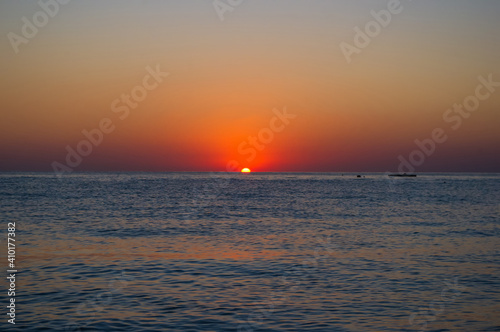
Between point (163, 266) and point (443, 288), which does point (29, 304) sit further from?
point (443, 288)

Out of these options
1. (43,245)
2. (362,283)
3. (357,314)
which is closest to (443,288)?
(362,283)

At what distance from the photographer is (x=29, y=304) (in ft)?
56.0

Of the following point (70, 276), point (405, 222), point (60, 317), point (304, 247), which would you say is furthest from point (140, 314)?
point (405, 222)

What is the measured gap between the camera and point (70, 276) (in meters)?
21.7

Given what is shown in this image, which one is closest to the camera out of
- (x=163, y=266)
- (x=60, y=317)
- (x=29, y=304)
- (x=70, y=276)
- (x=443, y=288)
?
(x=60, y=317)

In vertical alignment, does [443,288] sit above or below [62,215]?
below

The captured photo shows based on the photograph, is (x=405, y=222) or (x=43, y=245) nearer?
(x=43, y=245)

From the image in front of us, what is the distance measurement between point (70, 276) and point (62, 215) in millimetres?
30659

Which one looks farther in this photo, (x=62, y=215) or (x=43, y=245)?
(x=62, y=215)

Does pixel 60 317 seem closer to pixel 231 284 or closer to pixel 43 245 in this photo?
pixel 231 284

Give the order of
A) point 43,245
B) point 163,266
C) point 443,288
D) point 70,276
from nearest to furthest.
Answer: point 443,288 < point 70,276 < point 163,266 < point 43,245

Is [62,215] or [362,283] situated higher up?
[62,215]

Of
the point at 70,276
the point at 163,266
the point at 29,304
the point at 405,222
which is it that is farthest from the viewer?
the point at 405,222

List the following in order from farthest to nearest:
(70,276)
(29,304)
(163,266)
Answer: (163,266) < (70,276) < (29,304)
